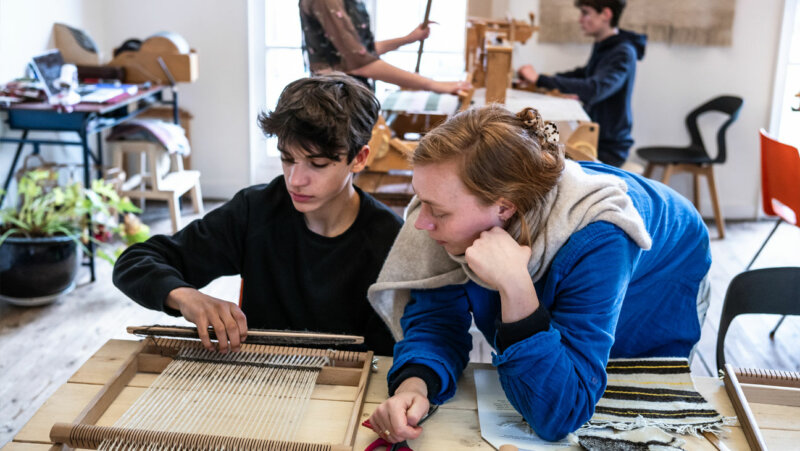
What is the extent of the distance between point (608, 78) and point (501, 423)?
284 centimetres

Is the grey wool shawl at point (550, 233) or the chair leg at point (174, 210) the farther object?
the chair leg at point (174, 210)

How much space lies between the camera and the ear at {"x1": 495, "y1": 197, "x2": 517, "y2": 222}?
114 centimetres

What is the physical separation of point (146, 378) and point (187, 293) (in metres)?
0.16

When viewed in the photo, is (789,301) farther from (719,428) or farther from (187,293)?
(187,293)

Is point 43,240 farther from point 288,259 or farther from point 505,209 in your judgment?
point 505,209

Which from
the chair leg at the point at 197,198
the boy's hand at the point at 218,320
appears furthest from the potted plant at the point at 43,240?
the boy's hand at the point at 218,320

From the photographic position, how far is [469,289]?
4.29 feet

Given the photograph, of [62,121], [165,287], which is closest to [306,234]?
[165,287]

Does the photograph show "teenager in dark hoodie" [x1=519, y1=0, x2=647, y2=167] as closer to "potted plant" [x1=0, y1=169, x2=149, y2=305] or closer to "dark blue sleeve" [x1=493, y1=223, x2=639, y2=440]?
"potted plant" [x1=0, y1=169, x2=149, y2=305]

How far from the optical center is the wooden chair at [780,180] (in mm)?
3152

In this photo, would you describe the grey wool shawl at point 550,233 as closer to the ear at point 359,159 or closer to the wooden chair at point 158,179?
the ear at point 359,159

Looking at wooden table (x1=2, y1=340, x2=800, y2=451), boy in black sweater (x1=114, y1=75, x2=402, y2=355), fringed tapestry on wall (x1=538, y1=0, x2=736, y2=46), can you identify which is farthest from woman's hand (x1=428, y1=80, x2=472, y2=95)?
fringed tapestry on wall (x1=538, y1=0, x2=736, y2=46)

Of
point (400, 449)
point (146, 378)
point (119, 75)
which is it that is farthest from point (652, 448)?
point (119, 75)

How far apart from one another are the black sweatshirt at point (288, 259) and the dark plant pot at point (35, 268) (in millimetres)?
1870
